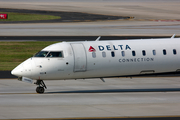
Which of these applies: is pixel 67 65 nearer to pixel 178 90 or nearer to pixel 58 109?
pixel 58 109

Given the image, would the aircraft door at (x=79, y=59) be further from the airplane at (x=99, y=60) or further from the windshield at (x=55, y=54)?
the windshield at (x=55, y=54)

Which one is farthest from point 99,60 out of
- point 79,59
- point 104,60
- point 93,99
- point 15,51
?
point 15,51

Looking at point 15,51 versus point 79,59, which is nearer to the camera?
point 79,59

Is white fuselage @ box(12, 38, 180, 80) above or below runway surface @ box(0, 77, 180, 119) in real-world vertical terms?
above

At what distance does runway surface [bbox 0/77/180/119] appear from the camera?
18.9m

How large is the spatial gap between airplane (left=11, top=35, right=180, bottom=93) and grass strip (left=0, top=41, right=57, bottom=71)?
11770 mm

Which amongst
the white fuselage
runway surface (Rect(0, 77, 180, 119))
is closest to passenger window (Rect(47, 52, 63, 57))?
the white fuselage

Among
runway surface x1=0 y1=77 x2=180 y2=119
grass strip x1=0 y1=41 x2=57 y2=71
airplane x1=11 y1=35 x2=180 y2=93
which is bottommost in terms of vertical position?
grass strip x1=0 y1=41 x2=57 y2=71

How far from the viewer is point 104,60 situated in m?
24.4

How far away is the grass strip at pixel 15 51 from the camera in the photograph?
38.0 m

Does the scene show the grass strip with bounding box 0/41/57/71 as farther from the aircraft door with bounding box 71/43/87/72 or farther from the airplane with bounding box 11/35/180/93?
the aircraft door with bounding box 71/43/87/72

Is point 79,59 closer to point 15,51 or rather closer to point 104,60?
point 104,60

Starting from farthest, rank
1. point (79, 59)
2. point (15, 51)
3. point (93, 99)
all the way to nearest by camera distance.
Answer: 1. point (15, 51)
2. point (79, 59)
3. point (93, 99)

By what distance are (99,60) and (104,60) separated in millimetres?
309
